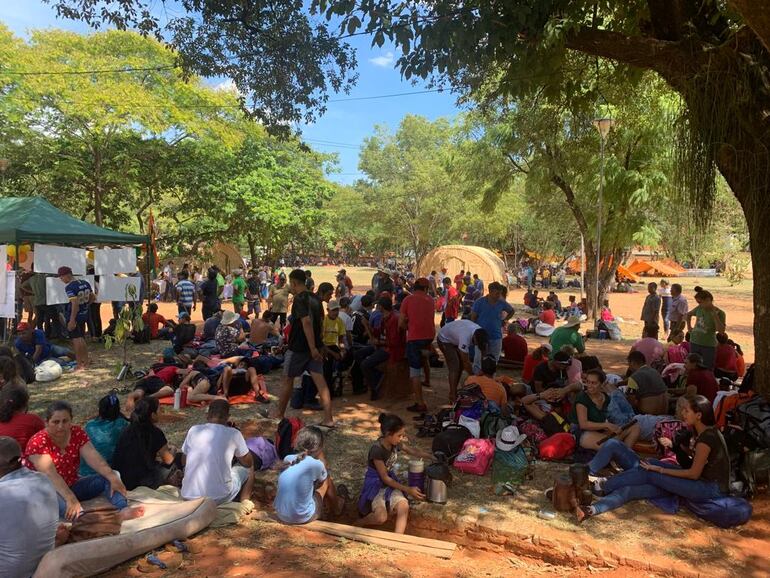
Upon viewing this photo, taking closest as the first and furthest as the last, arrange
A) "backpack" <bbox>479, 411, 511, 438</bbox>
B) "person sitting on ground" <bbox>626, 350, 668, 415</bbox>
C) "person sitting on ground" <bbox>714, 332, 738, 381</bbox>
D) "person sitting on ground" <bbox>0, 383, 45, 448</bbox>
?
"person sitting on ground" <bbox>0, 383, 45, 448</bbox>, "backpack" <bbox>479, 411, 511, 438</bbox>, "person sitting on ground" <bbox>626, 350, 668, 415</bbox>, "person sitting on ground" <bbox>714, 332, 738, 381</bbox>

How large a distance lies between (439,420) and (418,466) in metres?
1.46

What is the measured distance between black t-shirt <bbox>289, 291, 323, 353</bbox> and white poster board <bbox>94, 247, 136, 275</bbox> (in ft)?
25.2

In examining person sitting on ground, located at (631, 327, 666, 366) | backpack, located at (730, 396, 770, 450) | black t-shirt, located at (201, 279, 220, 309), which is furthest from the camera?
black t-shirt, located at (201, 279, 220, 309)

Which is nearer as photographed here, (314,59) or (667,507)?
(667,507)

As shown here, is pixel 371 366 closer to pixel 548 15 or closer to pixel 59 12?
pixel 548 15

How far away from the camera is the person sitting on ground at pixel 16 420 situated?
421cm

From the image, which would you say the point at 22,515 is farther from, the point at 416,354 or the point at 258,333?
the point at 258,333

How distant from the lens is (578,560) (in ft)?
13.4

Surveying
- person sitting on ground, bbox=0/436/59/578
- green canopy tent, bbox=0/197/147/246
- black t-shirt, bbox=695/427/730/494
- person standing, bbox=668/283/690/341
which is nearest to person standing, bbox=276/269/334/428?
person sitting on ground, bbox=0/436/59/578

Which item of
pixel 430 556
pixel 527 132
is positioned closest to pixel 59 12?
pixel 430 556

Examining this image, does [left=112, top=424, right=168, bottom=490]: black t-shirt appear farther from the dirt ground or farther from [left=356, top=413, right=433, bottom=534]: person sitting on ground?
[left=356, top=413, right=433, bottom=534]: person sitting on ground

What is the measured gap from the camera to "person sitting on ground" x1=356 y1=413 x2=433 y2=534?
4465mm

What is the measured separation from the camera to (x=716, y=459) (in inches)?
175

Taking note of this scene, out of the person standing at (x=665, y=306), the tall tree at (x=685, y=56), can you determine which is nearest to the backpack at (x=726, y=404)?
the tall tree at (x=685, y=56)
